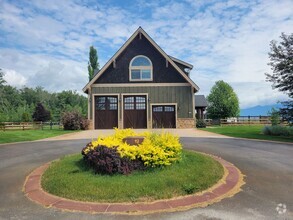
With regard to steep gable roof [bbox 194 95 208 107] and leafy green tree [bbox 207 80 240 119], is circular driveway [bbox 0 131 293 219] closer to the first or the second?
steep gable roof [bbox 194 95 208 107]

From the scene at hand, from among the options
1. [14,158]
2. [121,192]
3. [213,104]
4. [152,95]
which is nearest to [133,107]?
[152,95]

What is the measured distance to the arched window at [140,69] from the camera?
25.2 m

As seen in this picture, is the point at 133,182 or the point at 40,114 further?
the point at 40,114

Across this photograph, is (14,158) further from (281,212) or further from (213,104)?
(213,104)

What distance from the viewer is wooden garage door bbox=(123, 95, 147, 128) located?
82.1 ft

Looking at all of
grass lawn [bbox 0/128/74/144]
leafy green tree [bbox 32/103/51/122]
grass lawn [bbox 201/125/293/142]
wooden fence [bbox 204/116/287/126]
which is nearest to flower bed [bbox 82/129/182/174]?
grass lawn [bbox 201/125/293/142]

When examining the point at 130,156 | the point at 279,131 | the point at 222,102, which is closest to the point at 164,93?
Result: the point at 279,131

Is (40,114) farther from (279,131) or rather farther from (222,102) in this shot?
(279,131)

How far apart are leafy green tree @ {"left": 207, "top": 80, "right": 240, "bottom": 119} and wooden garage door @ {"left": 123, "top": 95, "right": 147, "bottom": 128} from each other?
23.9m

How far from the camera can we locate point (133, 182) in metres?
5.36

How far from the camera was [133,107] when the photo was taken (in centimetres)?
2522

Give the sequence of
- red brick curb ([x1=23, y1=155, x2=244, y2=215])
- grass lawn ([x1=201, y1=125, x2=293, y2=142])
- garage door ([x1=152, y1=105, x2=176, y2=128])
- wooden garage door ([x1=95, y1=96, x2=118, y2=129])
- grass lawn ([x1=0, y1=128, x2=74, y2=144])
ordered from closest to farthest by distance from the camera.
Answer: red brick curb ([x1=23, y1=155, x2=244, y2=215]) < grass lawn ([x1=201, y1=125, x2=293, y2=142]) < grass lawn ([x1=0, y1=128, x2=74, y2=144]) < wooden garage door ([x1=95, y1=96, x2=118, y2=129]) < garage door ([x1=152, y1=105, x2=176, y2=128])

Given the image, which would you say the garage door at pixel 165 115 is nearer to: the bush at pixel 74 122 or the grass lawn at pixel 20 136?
the bush at pixel 74 122

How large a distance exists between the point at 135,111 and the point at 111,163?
19.2 meters
